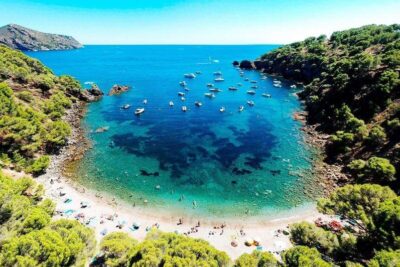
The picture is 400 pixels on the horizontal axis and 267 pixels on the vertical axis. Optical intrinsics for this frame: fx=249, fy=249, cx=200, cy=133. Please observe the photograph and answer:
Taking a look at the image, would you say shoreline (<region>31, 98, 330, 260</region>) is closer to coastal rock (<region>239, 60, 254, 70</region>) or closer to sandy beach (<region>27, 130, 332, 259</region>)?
sandy beach (<region>27, 130, 332, 259</region>)

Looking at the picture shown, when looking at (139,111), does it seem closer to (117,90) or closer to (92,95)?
(92,95)

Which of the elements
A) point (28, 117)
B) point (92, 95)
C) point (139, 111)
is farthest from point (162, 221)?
point (92, 95)

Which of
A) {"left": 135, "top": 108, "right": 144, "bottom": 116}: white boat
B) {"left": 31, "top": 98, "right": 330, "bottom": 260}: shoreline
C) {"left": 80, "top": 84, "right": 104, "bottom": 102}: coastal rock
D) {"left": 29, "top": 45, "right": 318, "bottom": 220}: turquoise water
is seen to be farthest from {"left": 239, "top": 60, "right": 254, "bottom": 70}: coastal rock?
{"left": 31, "top": 98, "right": 330, "bottom": 260}: shoreline

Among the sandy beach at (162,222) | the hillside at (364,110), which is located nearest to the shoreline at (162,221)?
the sandy beach at (162,222)

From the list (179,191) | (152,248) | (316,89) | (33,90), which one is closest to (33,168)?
(179,191)

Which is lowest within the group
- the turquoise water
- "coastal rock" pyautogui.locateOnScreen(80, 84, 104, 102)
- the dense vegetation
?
the turquoise water

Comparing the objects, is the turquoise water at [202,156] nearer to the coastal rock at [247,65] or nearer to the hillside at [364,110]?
the hillside at [364,110]

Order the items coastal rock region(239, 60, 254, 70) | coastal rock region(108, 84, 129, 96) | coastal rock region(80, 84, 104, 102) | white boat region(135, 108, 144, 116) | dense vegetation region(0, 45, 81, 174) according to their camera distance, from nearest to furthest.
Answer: dense vegetation region(0, 45, 81, 174) → white boat region(135, 108, 144, 116) → coastal rock region(80, 84, 104, 102) → coastal rock region(108, 84, 129, 96) → coastal rock region(239, 60, 254, 70)
